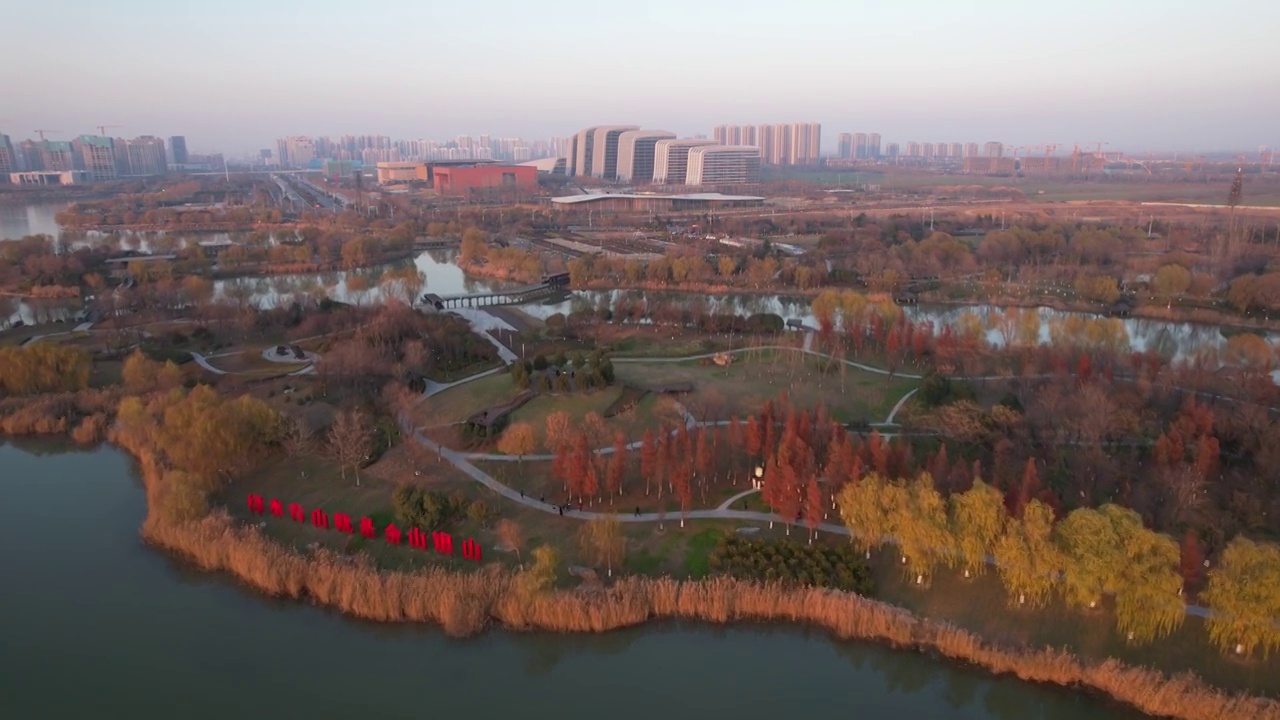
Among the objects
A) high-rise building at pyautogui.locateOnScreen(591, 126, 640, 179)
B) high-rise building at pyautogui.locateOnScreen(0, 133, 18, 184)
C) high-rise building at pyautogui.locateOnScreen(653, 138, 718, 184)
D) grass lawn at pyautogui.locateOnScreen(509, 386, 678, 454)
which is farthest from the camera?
high-rise building at pyautogui.locateOnScreen(591, 126, 640, 179)

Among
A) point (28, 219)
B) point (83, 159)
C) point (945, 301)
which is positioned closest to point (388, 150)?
point (83, 159)

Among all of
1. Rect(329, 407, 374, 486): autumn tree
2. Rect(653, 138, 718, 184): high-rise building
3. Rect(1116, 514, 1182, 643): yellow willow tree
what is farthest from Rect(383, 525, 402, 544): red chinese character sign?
Rect(653, 138, 718, 184): high-rise building

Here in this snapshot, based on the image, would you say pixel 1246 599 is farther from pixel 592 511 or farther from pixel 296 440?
pixel 296 440

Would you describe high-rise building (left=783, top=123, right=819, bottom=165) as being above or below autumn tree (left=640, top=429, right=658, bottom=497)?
above

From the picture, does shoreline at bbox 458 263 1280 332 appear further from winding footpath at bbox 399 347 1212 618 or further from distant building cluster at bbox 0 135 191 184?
distant building cluster at bbox 0 135 191 184

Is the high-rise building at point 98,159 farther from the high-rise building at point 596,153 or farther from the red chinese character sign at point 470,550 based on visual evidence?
the red chinese character sign at point 470,550

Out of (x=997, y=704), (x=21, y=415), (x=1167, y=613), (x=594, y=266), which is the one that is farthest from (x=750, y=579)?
(x=594, y=266)
